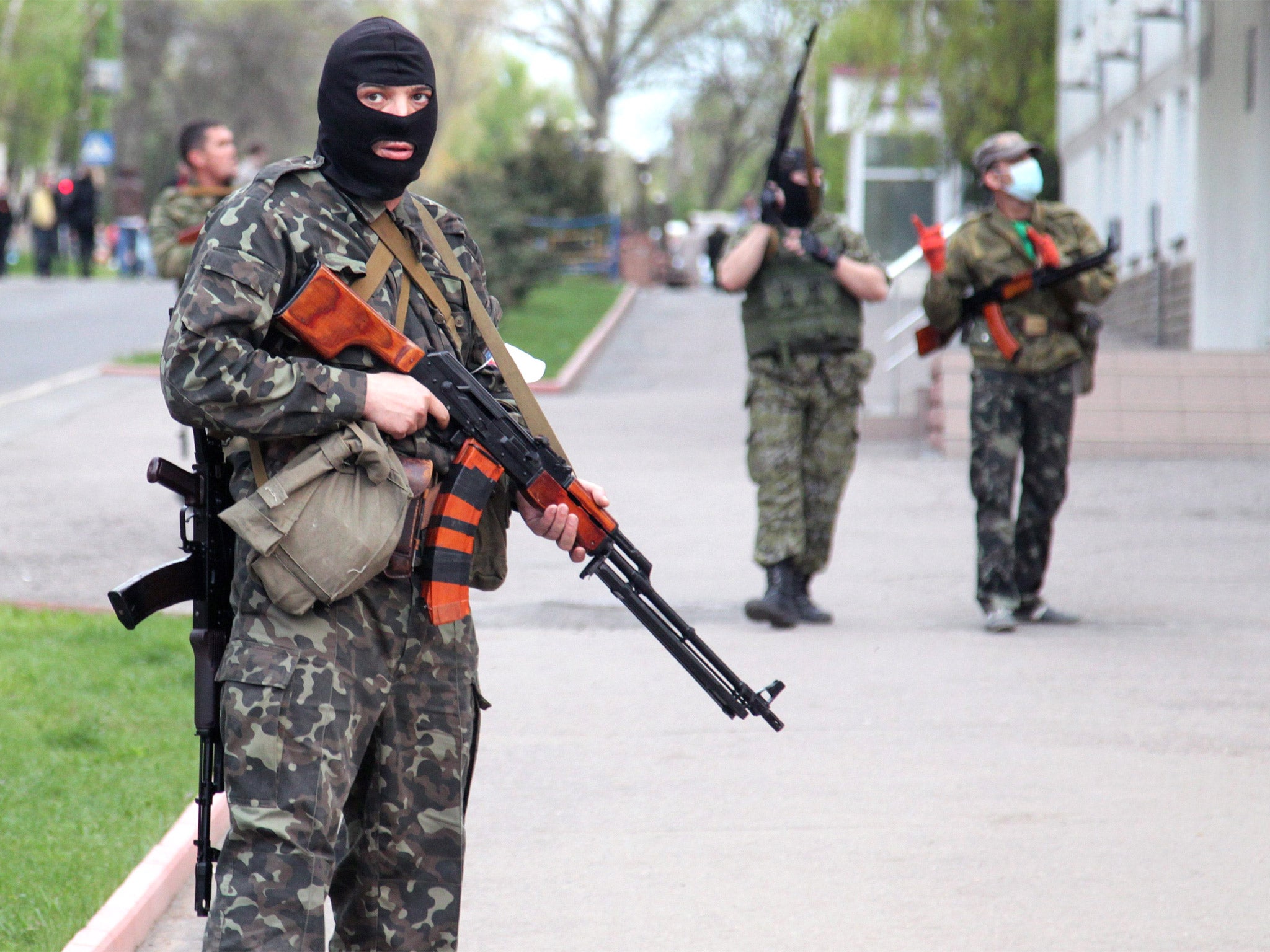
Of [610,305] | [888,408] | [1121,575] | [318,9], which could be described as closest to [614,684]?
[1121,575]

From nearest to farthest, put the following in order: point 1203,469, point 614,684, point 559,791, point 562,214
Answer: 1. point 559,791
2. point 614,684
3. point 1203,469
4. point 562,214

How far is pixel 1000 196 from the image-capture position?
26.2ft

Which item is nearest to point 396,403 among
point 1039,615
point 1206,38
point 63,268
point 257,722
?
point 257,722

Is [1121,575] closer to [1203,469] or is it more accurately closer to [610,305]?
[1203,469]

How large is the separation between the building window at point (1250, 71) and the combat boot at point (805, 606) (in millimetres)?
11909

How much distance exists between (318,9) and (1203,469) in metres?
49.1

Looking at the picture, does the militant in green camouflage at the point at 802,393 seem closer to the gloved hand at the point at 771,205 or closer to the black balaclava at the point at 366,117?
the gloved hand at the point at 771,205

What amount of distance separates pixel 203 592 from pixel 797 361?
4.75 m

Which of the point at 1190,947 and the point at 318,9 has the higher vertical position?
the point at 318,9

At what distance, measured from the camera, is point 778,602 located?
7.94 m

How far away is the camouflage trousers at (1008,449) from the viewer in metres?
7.86

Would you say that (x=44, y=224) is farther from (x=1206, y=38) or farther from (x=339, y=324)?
(x=339, y=324)

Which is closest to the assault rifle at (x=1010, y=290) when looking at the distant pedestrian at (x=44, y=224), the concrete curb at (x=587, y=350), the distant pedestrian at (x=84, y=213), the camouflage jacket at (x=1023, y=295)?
the camouflage jacket at (x=1023, y=295)

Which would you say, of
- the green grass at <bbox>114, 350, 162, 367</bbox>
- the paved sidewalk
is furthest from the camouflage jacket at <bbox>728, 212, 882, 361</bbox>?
the green grass at <bbox>114, 350, 162, 367</bbox>
